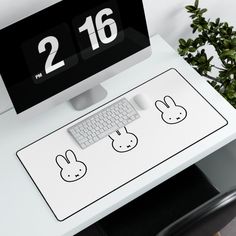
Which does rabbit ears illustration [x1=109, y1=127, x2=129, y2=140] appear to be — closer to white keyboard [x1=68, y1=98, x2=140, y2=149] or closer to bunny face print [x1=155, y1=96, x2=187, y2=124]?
white keyboard [x1=68, y1=98, x2=140, y2=149]

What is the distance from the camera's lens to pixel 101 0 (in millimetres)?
1704

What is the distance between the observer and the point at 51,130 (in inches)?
74.4

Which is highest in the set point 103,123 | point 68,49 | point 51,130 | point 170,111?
point 68,49

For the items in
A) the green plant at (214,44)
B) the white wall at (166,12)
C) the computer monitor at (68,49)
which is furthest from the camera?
the green plant at (214,44)

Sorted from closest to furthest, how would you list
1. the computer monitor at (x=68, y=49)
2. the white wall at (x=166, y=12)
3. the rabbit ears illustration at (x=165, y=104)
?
the computer monitor at (x=68, y=49) < the white wall at (x=166, y=12) < the rabbit ears illustration at (x=165, y=104)

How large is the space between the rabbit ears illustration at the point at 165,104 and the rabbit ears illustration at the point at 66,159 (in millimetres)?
353

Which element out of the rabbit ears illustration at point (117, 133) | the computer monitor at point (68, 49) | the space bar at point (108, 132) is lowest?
the rabbit ears illustration at point (117, 133)

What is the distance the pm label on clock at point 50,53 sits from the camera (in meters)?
1.66

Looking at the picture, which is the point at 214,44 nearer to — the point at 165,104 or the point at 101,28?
the point at 165,104

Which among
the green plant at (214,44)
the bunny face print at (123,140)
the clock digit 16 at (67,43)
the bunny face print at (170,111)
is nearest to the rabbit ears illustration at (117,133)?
the bunny face print at (123,140)

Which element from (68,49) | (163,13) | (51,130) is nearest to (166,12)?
(163,13)

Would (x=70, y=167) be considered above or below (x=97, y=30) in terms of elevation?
below

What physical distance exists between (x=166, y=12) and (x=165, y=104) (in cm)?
43

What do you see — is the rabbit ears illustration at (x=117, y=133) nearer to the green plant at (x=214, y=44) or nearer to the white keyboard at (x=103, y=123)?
the white keyboard at (x=103, y=123)
